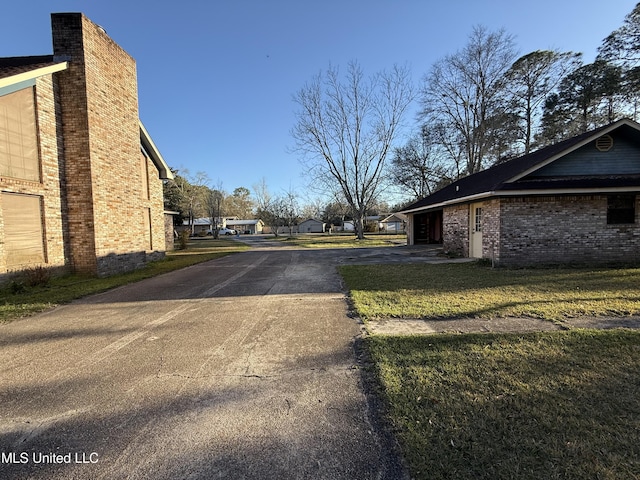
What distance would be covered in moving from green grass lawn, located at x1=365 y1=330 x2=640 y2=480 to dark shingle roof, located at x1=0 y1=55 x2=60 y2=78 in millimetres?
11660

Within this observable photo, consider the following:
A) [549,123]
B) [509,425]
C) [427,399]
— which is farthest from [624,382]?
[549,123]

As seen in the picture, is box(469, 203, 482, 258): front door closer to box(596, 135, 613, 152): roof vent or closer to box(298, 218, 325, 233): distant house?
box(596, 135, 613, 152): roof vent

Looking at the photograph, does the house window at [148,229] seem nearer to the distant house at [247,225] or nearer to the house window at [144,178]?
the house window at [144,178]

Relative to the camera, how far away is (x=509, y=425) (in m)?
2.35

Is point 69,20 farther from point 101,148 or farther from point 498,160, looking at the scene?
point 498,160

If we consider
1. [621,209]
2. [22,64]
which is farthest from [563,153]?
[22,64]

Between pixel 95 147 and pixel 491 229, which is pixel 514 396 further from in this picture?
pixel 95 147

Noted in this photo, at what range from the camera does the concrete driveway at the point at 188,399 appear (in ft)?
6.84

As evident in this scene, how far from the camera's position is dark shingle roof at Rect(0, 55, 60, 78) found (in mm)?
8438

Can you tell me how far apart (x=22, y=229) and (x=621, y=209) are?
18.7 metres

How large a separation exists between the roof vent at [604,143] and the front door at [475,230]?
13.9 ft

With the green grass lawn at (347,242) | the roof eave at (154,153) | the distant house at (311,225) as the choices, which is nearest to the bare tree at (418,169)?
the green grass lawn at (347,242)

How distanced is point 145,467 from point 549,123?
113 ft

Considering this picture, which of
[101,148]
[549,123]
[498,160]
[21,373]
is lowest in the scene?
[21,373]
